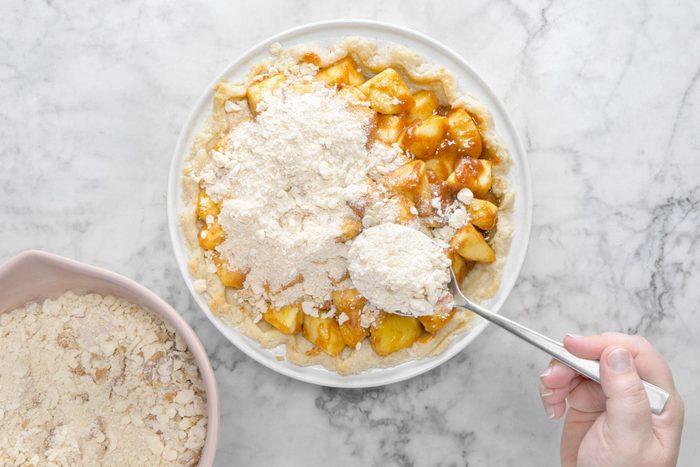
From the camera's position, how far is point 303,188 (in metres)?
2.04

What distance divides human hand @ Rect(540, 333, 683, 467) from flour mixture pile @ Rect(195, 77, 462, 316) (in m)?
0.50

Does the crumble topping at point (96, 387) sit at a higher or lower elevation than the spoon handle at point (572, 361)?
lower

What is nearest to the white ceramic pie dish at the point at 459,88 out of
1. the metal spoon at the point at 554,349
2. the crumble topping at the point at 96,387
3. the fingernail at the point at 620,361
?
the metal spoon at the point at 554,349

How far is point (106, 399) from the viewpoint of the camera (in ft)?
6.88

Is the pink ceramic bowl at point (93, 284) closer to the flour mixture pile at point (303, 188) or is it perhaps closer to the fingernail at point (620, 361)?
the flour mixture pile at point (303, 188)

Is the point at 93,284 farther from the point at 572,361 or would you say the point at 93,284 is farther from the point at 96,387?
the point at 572,361

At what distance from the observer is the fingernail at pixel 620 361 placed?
1781 millimetres

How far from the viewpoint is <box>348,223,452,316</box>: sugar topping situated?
1.92 metres

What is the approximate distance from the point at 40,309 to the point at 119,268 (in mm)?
325

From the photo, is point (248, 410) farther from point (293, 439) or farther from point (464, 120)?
point (464, 120)

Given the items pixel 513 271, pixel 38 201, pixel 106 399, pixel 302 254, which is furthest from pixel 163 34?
pixel 513 271

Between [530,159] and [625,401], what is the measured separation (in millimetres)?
957

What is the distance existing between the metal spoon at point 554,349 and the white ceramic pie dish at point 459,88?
4.3 inches

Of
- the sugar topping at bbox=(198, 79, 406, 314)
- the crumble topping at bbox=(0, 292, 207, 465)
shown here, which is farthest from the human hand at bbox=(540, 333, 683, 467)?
the crumble topping at bbox=(0, 292, 207, 465)
